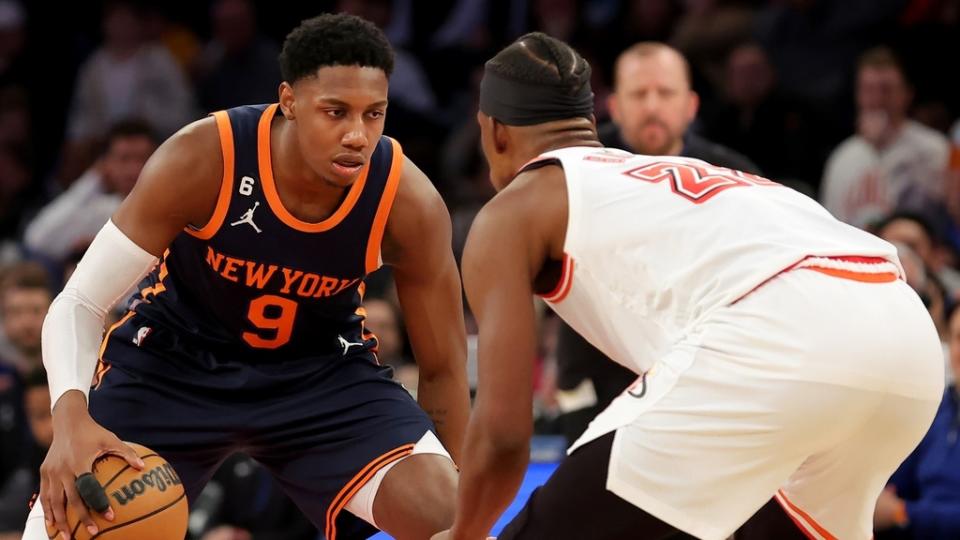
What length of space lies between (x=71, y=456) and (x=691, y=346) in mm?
1661

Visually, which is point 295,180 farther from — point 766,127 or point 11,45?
point 11,45

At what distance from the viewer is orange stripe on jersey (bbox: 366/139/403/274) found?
14.2 ft

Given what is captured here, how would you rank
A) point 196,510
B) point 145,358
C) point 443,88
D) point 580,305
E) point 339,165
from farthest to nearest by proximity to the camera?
point 443,88, point 196,510, point 145,358, point 339,165, point 580,305

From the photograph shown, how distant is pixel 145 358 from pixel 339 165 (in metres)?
0.86

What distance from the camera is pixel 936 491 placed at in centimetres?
598

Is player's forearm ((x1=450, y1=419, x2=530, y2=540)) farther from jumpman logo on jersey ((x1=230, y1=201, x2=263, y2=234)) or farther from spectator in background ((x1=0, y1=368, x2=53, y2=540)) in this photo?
spectator in background ((x1=0, y1=368, x2=53, y2=540))

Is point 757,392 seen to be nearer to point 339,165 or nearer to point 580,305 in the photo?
point 580,305

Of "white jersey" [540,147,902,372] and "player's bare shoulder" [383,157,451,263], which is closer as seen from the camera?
"white jersey" [540,147,902,372]

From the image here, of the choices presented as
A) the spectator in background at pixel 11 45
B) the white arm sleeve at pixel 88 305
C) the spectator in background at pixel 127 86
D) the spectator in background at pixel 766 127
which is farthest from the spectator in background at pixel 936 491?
the spectator in background at pixel 11 45

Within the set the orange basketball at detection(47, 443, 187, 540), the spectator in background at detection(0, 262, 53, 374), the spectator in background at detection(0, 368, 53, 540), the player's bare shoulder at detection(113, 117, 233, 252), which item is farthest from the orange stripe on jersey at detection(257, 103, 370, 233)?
the spectator in background at detection(0, 262, 53, 374)

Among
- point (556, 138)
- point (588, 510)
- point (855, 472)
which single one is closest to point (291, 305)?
point (556, 138)

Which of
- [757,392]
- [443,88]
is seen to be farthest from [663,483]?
[443,88]

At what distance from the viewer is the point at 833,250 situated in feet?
10.7

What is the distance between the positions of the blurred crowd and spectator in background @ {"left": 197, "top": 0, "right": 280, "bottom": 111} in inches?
0.5
